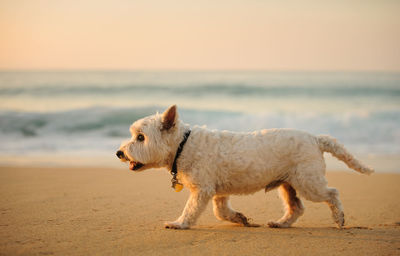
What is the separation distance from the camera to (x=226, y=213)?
5.21 metres

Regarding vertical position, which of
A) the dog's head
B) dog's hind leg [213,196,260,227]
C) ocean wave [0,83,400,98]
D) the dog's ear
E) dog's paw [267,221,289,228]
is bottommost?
dog's paw [267,221,289,228]

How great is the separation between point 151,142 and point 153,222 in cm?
111

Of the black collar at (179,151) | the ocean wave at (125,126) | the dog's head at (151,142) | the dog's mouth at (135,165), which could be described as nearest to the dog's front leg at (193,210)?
the black collar at (179,151)

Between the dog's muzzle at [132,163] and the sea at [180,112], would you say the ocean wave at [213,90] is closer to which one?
the sea at [180,112]

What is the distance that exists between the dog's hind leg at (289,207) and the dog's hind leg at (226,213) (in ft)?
1.04

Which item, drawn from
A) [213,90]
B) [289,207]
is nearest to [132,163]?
[289,207]

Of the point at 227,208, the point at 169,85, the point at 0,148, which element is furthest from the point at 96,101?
the point at 227,208

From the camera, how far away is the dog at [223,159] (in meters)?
4.83

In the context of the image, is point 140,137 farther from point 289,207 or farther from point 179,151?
point 289,207

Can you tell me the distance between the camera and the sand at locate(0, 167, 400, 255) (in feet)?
13.5

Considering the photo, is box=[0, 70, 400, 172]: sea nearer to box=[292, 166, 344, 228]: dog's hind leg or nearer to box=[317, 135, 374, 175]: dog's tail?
box=[317, 135, 374, 175]: dog's tail

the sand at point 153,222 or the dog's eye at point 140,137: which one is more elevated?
the dog's eye at point 140,137

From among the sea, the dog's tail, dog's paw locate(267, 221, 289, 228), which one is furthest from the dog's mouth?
the sea

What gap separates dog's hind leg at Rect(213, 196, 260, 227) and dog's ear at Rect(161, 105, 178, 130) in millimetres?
1142
